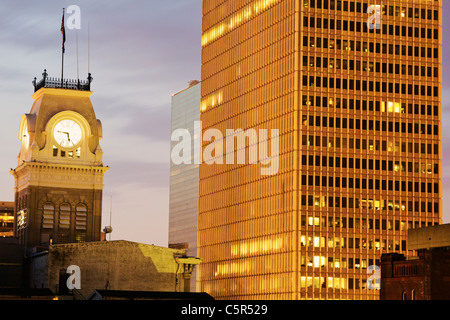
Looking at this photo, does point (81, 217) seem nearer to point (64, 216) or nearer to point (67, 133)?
point (64, 216)

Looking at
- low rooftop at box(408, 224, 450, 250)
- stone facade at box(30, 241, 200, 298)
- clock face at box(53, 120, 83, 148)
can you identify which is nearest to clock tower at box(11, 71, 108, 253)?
clock face at box(53, 120, 83, 148)

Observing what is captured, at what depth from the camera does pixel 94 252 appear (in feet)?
538

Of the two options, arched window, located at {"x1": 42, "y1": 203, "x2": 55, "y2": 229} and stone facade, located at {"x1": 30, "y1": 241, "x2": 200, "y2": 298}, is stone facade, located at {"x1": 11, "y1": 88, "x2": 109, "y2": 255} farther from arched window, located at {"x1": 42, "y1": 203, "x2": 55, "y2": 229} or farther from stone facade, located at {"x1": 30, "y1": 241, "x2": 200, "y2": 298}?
stone facade, located at {"x1": 30, "y1": 241, "x2": 200, "y2": 298}

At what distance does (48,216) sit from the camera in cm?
17700

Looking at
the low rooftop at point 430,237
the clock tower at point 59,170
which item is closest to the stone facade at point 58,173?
the clock tower at point 59,170

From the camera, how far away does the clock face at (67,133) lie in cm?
18188

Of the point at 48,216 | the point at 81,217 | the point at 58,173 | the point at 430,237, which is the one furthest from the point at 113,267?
the point at 430,237

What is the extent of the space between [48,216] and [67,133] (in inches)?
602

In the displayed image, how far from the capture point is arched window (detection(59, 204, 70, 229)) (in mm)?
177375

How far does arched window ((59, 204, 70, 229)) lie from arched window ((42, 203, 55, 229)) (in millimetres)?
1312
